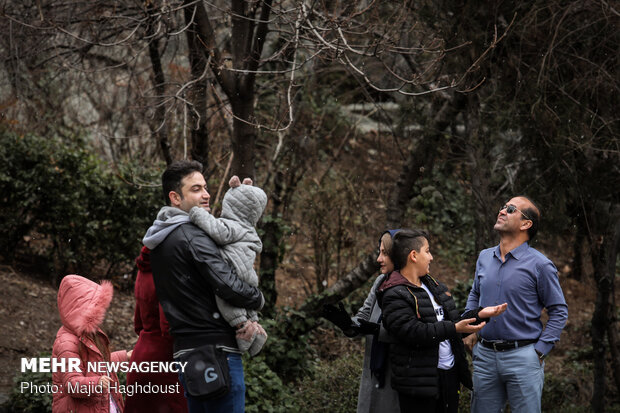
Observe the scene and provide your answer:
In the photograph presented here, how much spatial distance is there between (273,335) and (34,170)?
349 cm

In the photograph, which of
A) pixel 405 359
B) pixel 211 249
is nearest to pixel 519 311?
pixel 405 359

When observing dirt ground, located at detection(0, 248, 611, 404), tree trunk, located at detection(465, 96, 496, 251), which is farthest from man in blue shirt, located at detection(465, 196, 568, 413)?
dirt ground, located at detection(0, 248, 611, 404)

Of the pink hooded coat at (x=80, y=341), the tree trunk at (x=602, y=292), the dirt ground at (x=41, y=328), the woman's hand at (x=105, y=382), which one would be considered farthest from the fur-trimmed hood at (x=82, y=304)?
the tree trunk at (x=602, y=292)

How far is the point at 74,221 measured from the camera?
26.2 feet

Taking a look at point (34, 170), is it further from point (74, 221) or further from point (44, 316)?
point (44, 316)

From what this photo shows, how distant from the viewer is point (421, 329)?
3709 mm

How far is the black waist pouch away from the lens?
10.8 ft

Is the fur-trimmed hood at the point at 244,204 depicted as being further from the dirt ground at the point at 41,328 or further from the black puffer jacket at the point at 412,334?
the dirt ground at the point at 41,328

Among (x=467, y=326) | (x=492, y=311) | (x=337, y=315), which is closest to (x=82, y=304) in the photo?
(x=337, y=315)

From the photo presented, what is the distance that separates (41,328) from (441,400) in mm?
5033

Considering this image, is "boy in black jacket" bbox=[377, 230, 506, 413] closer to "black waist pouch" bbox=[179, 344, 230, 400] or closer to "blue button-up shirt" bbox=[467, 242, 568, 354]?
"blue button-up shirt" bbox=[467, 242, 568, 354]

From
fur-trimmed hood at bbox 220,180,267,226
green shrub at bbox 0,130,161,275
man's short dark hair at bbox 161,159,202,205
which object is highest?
green shrub at bbox 0,130,161,275

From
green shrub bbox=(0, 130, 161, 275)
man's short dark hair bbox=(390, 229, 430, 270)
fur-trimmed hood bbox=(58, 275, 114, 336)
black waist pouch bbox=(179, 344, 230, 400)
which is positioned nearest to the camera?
black waist pouch bbox=(179, 344, 230, 400)

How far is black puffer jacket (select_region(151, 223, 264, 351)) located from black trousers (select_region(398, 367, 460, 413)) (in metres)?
1.13
